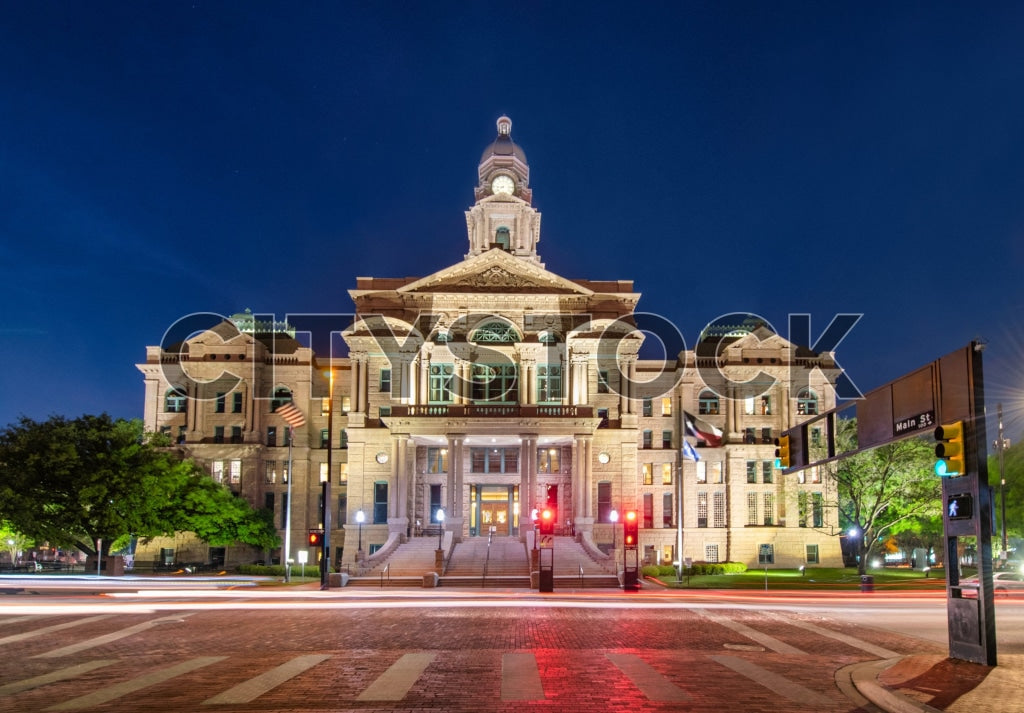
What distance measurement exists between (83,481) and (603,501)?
106 ft

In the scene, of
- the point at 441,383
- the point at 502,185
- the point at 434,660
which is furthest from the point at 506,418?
the point at 434,660

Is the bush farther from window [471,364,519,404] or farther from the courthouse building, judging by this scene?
window [471,364,519,404]

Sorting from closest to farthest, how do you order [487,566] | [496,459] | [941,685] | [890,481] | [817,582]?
[941,685], [817,582], [487,566], [890,481], [496,459]

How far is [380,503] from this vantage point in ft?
219

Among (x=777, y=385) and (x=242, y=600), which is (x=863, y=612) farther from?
(x=777, y=385)

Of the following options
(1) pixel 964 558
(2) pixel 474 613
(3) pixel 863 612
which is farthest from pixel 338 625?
(1) pixel 964 558

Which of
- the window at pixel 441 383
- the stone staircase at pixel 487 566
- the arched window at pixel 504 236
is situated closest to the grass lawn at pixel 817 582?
the stone staircase at pixel 487 566

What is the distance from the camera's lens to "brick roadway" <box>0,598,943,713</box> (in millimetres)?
14344

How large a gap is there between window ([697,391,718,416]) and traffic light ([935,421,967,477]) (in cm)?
5933

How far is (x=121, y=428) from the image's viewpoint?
187 ft

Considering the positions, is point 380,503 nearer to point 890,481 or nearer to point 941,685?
point 890,481

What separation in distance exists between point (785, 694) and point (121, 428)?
163 ft

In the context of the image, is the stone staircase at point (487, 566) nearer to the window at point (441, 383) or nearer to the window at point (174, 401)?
the window at point (441, 383)

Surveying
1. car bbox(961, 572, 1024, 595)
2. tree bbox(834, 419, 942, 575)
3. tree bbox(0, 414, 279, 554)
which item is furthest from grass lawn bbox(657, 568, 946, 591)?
tree bbox(0, 414, 279, 554)
